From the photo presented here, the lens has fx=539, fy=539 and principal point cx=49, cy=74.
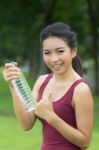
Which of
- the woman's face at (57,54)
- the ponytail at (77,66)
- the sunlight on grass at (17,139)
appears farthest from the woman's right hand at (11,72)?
the sunlight on grass at (17,139)

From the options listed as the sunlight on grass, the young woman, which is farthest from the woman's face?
the sunlight on grass

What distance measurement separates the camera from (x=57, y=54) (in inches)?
125

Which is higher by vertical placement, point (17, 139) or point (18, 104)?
point (18, 104)

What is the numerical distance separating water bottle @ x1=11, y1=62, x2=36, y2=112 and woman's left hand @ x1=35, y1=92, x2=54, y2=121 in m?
0.07

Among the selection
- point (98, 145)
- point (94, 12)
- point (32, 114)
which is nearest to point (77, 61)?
point (32, 114)

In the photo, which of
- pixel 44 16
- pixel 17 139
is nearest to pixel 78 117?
pixel 17 139

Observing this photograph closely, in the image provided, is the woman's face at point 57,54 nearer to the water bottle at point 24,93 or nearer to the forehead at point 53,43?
the forehead at point 53,43

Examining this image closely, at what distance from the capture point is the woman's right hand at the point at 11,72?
124 inches

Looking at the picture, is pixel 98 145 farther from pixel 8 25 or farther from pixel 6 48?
pixel 6 48

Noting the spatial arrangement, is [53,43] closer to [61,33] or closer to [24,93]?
[61,33]

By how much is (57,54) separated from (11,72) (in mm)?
291

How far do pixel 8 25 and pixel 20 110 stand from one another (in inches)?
931

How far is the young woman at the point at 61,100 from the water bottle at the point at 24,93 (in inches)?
1.4

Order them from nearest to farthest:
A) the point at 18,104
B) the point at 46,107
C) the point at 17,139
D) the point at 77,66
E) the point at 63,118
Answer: the point at 46,107 → the point at 63,118 → the point at 18,104 → the point at 77,66 → the point at 17,139
